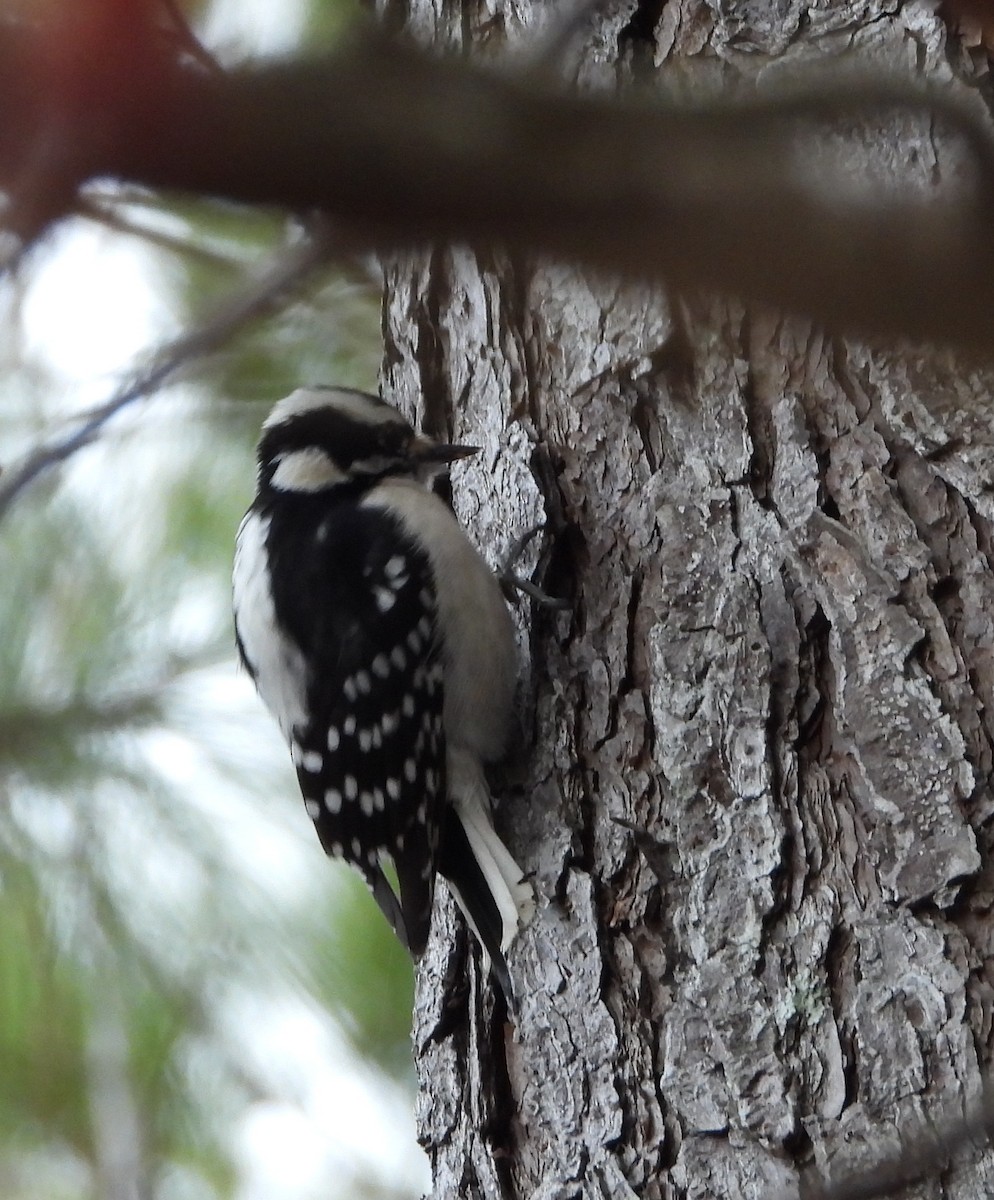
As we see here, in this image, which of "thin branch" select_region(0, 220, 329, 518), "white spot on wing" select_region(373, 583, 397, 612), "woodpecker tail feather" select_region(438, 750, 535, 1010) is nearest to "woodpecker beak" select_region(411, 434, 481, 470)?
"white spot on wing" select_region(373, 583, 397, 612)

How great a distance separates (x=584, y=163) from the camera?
43 cm

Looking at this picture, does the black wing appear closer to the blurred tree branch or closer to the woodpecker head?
the woodpecker head

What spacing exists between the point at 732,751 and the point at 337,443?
3.05ft

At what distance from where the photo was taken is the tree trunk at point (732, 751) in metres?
1.51

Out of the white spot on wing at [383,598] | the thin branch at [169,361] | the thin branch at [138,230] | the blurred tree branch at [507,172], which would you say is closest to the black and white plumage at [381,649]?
the white spot on wing at [383,598]

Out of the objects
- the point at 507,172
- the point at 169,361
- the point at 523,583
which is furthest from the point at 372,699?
the point at 507,172

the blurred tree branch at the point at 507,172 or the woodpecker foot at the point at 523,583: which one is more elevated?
the woodpecker foot at the point at 523,583

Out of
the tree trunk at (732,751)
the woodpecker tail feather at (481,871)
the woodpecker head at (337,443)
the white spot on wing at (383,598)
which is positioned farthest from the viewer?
the woodpecker head at (337,443)

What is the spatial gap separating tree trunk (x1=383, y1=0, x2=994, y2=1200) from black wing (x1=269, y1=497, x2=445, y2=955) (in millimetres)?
124

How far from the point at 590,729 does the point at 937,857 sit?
0.52 meters

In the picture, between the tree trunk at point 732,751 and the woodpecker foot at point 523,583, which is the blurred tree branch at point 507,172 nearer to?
the tree trunk at point 732,751

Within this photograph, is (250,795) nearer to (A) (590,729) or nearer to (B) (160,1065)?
(B) (160,1065)

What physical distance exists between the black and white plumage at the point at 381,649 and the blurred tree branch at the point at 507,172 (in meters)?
1.51

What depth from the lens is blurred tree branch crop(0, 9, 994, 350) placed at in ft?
1.26
